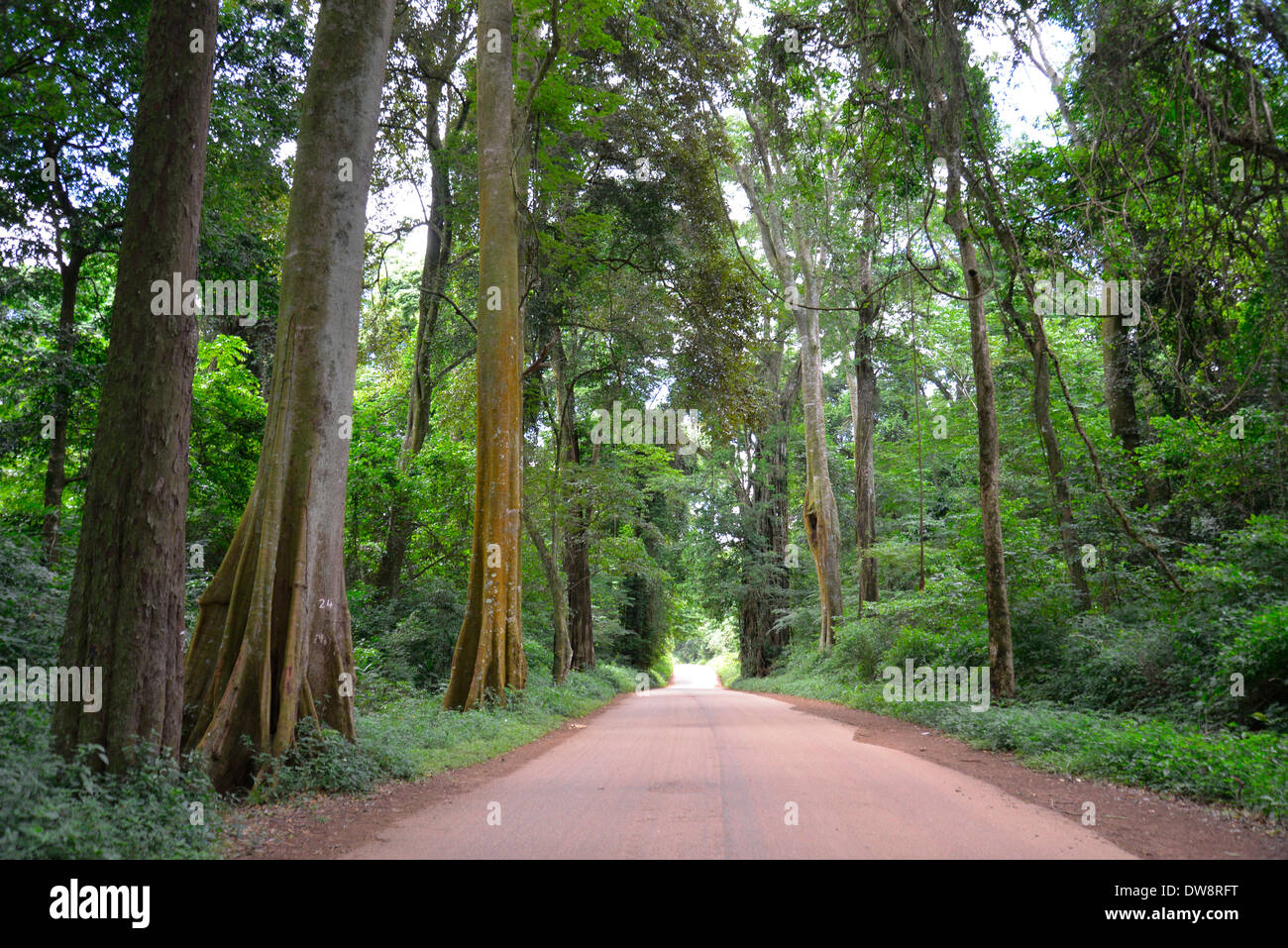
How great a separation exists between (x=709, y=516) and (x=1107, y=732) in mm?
26242

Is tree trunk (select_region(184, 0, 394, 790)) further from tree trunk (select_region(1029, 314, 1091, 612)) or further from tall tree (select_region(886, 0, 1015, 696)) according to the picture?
tree trunk (select_region(1029, 314, 1091, 612))

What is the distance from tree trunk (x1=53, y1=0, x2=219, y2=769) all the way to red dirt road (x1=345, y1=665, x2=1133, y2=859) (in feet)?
6.32

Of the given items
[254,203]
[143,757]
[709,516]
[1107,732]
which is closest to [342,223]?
[143,757]

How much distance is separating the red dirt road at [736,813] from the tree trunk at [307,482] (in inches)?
69.2

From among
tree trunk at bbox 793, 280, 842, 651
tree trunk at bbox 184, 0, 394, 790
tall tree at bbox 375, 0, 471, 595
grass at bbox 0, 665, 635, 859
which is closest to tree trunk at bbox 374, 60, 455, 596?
tall tree at bbox 375, 0, 471, 595

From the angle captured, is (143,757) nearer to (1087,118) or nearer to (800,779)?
(800,779)

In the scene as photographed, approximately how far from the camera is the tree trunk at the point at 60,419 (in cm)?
1076

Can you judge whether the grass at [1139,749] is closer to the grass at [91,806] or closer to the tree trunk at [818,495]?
the grass at [91,806]

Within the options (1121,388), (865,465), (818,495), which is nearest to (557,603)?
(818,495)

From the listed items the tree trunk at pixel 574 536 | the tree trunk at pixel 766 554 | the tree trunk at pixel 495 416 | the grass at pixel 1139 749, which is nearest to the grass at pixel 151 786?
the tree trunk at pixel 495 416

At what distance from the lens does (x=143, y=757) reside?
5066mm

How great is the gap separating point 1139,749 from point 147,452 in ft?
29.4

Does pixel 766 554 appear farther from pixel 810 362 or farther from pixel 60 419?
pixel 60 419

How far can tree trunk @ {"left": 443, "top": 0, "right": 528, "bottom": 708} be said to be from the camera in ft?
40.8
